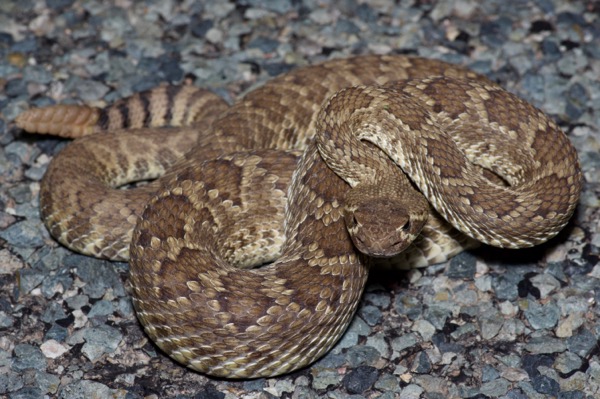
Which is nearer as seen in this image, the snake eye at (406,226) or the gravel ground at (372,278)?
the snake eye at (406,226)

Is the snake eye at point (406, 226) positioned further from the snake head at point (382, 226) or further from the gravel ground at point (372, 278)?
the gravel ground at point (372, 278)

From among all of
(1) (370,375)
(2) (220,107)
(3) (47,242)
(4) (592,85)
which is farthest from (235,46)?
(1) (370,375)

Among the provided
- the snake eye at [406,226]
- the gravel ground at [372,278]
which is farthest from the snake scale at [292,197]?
the gravel ground at [372,278]

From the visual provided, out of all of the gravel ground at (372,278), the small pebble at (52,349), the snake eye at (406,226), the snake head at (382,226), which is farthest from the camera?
the small pebble at (52,349)

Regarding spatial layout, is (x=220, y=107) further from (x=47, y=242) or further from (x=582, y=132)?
(x=582, y=132)

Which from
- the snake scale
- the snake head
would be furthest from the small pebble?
the snake head

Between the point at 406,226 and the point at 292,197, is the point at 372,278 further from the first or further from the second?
the point at 406,226

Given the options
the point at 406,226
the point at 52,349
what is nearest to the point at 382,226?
the point at 406,226

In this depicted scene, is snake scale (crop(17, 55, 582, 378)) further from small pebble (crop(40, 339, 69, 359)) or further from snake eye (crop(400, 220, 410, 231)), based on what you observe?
small pebble (crop(40, 339, 69, 359))
